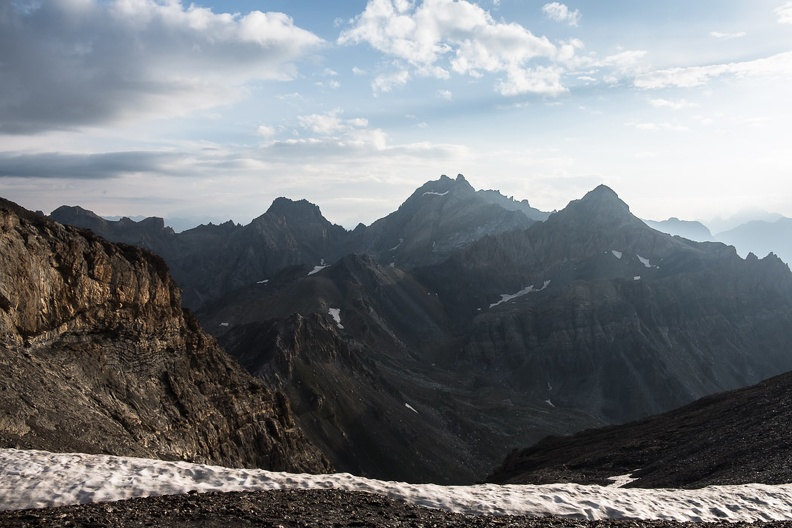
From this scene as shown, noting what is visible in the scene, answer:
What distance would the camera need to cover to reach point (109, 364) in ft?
123

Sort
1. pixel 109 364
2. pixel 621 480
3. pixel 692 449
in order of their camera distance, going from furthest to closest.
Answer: pixel 692 449 < pixel 621 480 < pixel 109 364

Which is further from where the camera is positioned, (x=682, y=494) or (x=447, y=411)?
(x=447, y=411)

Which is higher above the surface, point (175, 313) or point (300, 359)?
point (175, 313)

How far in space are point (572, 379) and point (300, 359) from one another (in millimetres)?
101272

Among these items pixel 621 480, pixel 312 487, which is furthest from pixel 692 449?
pixel 312 487

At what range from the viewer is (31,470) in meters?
17.6

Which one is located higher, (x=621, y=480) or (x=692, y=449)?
(x=692, y=449)

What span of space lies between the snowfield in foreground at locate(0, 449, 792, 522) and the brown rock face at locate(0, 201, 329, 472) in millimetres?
6399

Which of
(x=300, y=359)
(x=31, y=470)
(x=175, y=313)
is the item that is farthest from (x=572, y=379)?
(x=31, y=470)

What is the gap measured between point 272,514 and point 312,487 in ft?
10.4

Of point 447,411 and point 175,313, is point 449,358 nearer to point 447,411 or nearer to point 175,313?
point 447,411

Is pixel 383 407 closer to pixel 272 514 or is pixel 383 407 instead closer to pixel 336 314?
pixel 336 314

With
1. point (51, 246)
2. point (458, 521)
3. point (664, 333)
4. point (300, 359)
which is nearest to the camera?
point (458, 521)

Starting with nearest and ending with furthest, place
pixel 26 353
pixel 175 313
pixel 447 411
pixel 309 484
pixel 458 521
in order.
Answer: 1. pixel 458 521
2. pixel 309 484
3. pixel 26 353
4. pixel 175 313
5. pixel 447 411
